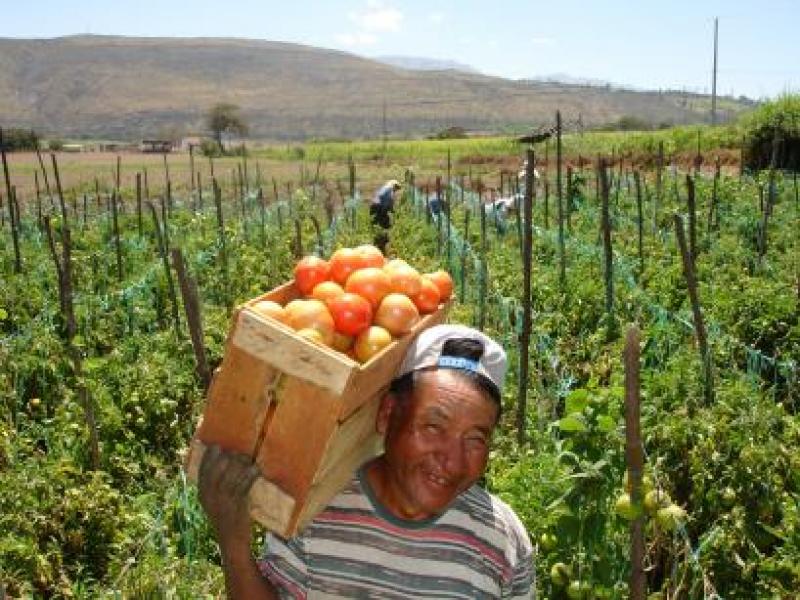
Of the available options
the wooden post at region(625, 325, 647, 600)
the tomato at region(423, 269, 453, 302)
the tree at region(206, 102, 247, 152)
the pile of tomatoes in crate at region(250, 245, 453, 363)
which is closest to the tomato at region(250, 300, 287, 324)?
the pile of tomatoes in crate at region(250, 245, 453, 363)

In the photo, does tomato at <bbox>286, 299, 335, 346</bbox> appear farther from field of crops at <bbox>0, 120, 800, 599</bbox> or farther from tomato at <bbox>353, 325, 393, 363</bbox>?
field of crops at <bbox>0, 120, 800, 599</bbox>

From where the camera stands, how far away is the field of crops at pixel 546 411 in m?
3.52

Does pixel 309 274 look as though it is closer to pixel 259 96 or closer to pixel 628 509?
pixel 628 509

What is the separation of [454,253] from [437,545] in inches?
352

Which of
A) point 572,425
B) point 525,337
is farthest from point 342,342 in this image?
point 525,337

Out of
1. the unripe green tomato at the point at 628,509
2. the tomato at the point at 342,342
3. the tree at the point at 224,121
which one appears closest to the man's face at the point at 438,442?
the tomato at the point at 342,342

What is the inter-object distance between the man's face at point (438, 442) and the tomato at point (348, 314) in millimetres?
220

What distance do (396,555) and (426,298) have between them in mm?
718

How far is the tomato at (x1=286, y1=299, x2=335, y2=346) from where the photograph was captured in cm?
199

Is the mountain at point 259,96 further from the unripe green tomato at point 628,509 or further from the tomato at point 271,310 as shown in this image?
the tomato at point 271,310

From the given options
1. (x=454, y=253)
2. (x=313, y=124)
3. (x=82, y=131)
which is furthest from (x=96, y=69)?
(x=454, y=253)

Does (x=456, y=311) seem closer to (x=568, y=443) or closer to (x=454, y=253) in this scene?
(x=454, y=253)

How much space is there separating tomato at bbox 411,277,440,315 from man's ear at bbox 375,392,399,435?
32 centimetres

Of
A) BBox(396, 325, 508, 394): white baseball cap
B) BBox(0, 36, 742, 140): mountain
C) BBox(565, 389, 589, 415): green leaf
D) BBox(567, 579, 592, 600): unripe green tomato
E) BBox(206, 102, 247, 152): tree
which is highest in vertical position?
BBox(0, 36, 742, 140): mountain
